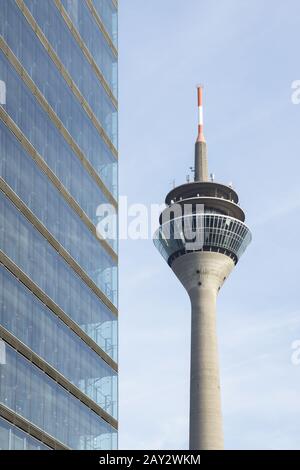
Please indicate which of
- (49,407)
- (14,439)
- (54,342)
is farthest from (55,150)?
(14,439)

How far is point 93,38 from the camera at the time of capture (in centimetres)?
9056

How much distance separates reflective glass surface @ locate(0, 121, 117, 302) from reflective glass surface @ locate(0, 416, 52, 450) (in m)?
15.0

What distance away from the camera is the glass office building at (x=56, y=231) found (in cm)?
6825

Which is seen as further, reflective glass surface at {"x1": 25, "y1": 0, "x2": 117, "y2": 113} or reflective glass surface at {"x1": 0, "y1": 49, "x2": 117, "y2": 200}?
reflective glass surface at {"x1": 25, "y1": 0, "x2": 117, "y2": 113}

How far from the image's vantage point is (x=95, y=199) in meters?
85.8

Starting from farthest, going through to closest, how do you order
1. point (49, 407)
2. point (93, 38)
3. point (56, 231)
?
point (93, 38) < point (56, 231) < point (49, 407)

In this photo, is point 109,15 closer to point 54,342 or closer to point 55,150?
point 55,150

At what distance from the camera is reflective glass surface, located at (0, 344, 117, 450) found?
6575cm

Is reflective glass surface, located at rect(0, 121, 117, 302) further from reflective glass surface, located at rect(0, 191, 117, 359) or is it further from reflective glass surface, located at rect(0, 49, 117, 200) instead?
reflective glass surface, located at rect(0, 49, 117, 200)

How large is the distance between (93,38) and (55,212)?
19.7 m

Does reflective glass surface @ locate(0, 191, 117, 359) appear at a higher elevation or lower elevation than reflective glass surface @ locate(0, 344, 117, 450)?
higher

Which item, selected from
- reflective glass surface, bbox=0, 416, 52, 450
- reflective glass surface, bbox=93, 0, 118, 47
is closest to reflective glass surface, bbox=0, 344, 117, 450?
reflective glass surface, bbox=0, 416, 52, 450

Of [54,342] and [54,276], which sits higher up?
[54,276]
